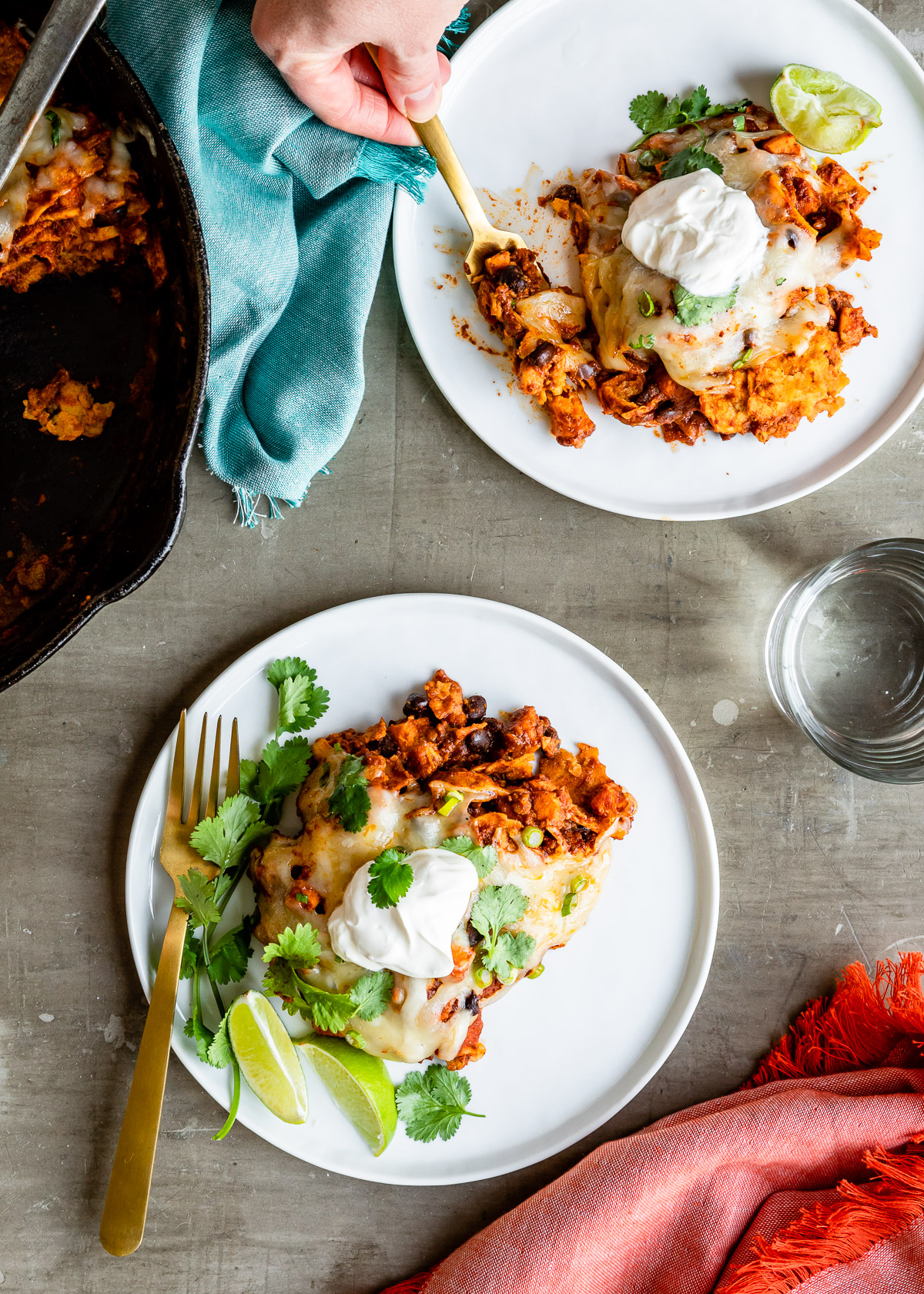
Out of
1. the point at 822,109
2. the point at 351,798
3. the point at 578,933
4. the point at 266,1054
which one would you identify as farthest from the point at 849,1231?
the point at 822,109

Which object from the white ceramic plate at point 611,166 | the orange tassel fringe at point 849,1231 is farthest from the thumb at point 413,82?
the orange tassel fringe at point 849,1231

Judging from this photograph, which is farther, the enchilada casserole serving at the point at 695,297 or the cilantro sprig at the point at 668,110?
the cilantro sprig at the point at 668,110

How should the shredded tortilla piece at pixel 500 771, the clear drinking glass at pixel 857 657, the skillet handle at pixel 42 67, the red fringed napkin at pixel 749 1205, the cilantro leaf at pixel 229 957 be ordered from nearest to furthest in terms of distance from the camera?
the skillet handle at pixel 42 67 → the shredded tortilla piece at pixel 500 771 → the cilantro leaf at pixel 229 957 → the red fringed napkin at pixel 749 1205 → the clear drinking glass at pixel 857 657

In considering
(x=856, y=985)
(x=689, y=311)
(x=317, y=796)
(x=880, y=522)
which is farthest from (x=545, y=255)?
(x=856, y=985)

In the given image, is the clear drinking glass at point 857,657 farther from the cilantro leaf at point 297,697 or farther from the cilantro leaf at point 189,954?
the cilantro leaf at point 189,954

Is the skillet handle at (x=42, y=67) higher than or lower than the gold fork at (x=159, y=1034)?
higher

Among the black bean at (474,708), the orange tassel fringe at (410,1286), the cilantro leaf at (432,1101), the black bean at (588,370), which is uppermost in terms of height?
the black bean at (588,370)

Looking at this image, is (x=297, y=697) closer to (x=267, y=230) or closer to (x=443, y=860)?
(x=443, y=860)
